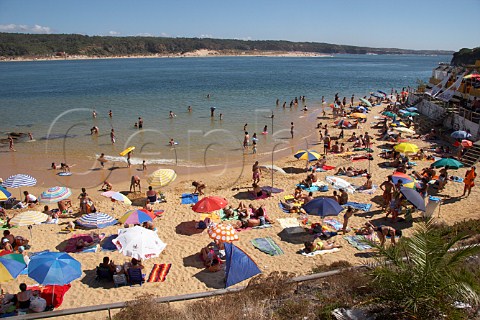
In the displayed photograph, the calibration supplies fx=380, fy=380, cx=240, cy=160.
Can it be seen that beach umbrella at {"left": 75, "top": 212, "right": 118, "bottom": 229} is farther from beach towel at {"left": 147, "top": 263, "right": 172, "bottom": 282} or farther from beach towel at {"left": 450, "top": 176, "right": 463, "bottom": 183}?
beach towel at {"left": 450, "top": 176, "right": 463, "bottom": 183}

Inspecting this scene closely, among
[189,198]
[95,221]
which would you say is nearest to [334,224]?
[189,198]

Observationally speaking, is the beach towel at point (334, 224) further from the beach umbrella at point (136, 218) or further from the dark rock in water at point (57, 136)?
the dark rock in water at point (57, 136)

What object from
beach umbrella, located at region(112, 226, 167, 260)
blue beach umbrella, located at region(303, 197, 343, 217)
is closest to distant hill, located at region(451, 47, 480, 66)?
blue beach umbrella, located at region(303, 197, 343, 217)

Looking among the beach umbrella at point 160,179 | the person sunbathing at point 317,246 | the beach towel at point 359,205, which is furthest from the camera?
the beach umbrella at point 160,179

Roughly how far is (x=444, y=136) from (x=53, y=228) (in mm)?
23135

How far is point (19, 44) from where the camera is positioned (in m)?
155

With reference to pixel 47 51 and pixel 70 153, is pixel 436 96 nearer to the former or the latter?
pixel 70 153

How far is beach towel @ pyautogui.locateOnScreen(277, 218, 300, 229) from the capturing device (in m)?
13.2

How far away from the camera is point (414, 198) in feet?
41.2

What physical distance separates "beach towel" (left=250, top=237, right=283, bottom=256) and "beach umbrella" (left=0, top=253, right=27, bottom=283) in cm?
637

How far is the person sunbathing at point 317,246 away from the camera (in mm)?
11430

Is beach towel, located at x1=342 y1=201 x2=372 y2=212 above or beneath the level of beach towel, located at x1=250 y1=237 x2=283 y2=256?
above

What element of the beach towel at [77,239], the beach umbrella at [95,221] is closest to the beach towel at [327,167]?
the beach umbrella at [95,221]

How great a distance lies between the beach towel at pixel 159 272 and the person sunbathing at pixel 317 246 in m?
4.09
